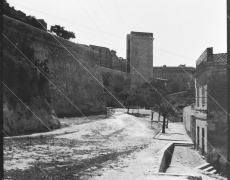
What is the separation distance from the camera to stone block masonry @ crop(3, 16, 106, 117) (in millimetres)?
20531

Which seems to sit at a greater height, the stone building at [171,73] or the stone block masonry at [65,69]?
the stone building at [171,73]

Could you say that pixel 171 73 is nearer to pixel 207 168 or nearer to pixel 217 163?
pixel 217 163

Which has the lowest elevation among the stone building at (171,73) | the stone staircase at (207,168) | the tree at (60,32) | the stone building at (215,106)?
the stone staircase at (207,168)

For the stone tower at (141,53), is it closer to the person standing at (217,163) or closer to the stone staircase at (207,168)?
the person standing at (217,163)

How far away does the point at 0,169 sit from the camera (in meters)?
2.89

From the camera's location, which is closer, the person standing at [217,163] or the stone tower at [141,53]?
the person standing at [217,163]

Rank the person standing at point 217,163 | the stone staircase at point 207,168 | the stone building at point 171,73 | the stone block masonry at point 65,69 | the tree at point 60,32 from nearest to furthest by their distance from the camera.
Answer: the stone staircase at point 207,168
the person standing at point 217,163
the stone block masonry at point 65,69
the tree at point 60,32
the stone building at point 171,73

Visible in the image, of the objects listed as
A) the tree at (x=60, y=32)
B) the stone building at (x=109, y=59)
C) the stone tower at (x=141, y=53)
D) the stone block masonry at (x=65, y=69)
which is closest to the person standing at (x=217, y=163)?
the stone block masonry at (x=65, y=69)

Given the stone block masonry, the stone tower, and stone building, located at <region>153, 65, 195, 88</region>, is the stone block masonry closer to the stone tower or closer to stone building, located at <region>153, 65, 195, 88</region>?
the stone tower

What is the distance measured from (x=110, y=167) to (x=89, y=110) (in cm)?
2230

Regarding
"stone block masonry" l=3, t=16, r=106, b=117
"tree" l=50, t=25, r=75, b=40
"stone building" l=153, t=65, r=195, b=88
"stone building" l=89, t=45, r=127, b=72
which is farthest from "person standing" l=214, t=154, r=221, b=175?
"stone building" l=153, t=65, r=195, b=88

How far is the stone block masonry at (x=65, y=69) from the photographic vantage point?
2053 centimetres

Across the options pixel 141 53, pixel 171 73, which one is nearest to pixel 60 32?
pixel 141 53

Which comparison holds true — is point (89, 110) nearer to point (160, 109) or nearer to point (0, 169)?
A: point (160, 109)
